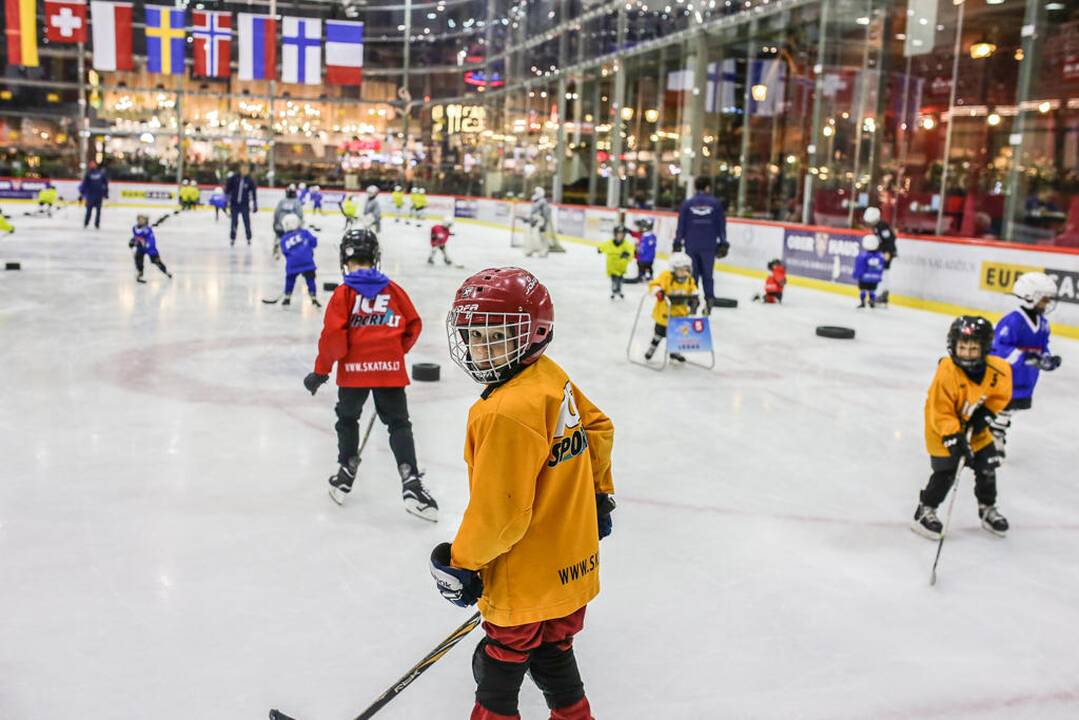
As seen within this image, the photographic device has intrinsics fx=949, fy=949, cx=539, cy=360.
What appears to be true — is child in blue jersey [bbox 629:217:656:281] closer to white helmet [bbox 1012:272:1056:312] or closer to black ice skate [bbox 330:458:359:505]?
white helmet [bbox 1012:272:1056:312]

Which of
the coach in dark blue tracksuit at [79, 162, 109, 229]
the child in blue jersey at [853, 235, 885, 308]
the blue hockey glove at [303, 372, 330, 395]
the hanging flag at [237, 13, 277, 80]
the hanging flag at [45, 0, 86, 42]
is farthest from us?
the hanging flag at [237, 13, 277, 80]

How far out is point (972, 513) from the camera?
4.11 meters

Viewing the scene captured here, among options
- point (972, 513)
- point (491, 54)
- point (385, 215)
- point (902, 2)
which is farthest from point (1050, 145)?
point (491, 54)

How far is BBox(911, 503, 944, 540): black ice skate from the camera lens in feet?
12.4

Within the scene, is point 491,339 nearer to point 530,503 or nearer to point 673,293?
point 530,503

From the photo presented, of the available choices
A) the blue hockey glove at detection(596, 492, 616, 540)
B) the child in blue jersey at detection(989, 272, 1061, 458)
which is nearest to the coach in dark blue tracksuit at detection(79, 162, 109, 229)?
the child in blue jersey at detection(989, 272, 1061, 458)

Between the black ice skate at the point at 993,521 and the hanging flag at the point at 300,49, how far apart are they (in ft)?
81.0

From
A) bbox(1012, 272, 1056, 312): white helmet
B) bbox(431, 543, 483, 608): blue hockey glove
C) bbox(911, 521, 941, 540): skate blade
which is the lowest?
bbox(911, 521, 941, 540): skate blade

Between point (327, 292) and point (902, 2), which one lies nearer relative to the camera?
point (327, 292)

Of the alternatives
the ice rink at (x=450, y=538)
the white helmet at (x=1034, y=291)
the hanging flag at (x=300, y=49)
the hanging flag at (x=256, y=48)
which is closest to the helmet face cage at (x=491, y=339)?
the ice rink at (x=450, y=538)

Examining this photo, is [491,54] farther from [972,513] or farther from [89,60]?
[972,513]

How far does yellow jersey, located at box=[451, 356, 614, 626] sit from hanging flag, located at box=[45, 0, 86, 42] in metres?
27.0

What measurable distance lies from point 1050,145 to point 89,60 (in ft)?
107

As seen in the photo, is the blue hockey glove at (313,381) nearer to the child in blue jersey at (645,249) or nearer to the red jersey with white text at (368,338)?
the red jersey with white text at (368,338)
